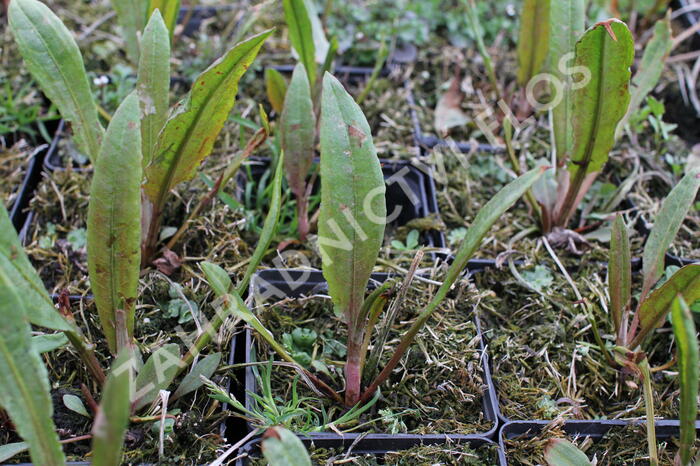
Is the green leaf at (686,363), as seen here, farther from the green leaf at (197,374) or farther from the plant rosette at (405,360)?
the green leaf at (197,374)

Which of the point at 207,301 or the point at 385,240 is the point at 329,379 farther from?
the point at 385,240

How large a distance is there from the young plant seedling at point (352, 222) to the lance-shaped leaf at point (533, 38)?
0.74m

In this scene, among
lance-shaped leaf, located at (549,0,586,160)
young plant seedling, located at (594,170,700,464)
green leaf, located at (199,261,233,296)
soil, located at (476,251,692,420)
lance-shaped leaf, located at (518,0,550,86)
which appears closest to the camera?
green leaf, located at (199,261,233,296)

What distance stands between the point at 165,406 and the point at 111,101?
0.80 m

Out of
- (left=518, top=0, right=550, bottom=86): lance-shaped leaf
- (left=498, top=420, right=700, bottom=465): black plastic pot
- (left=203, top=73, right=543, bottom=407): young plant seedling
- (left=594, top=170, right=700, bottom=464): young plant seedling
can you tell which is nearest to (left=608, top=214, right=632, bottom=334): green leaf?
(left=594, top=170, right=700, bottom=464): young plant seedling

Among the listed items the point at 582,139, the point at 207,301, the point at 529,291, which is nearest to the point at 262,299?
the point at 207,301

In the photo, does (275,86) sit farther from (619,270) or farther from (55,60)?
(619,270)

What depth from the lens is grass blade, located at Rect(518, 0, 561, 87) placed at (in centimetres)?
133

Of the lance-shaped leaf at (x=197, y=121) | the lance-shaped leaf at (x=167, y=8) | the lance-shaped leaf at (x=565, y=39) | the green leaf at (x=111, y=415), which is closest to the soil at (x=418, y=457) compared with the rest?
the green leaf at (x=111, y=415)

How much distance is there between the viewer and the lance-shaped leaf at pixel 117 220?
27.1 inches

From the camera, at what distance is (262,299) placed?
3.32ft

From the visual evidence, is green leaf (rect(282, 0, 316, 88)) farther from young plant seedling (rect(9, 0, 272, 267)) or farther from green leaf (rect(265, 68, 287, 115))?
young plant seedling (rect(9, 0, 272, 267))

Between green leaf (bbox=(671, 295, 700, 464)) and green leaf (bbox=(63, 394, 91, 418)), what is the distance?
2.26 feet

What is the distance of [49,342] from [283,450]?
33cm
